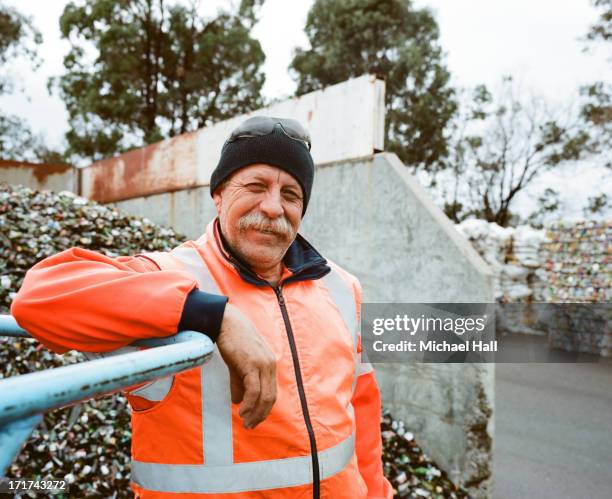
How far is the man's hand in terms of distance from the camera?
1.04 meters

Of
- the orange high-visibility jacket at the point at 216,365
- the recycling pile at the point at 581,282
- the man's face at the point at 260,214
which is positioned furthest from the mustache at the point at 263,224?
the recycling pile at the point at 581,282

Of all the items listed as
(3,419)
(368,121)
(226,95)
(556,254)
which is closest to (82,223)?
(368,121)

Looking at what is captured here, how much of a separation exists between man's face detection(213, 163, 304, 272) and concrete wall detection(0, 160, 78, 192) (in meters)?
8.44

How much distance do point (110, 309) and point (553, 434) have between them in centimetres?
549

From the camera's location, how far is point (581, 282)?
9789mm

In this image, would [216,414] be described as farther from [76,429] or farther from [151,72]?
[151,72]

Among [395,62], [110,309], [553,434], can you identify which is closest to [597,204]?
[395,62]

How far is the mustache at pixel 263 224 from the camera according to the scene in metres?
1.59

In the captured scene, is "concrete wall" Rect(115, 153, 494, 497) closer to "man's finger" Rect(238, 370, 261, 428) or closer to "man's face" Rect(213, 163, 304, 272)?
"man's face" Rect(213, 163, 304, 272)

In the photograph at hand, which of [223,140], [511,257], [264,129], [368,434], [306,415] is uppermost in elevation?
[223,140]

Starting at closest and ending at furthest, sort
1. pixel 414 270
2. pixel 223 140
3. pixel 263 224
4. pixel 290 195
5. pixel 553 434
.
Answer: pixel 263 224, pixel 290 195, pixel 414 270, pixel 553 434, pixel 223 140

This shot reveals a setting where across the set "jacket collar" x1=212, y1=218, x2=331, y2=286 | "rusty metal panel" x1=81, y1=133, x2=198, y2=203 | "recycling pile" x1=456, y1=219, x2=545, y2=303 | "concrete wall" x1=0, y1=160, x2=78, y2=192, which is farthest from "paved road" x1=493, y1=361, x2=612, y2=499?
"concrete wall" x1=0, y1=160, x2=78, y2=192

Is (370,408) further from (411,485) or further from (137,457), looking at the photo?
(411,485)

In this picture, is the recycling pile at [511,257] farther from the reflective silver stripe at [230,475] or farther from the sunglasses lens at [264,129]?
the reflective silver stripe at [230,475]
